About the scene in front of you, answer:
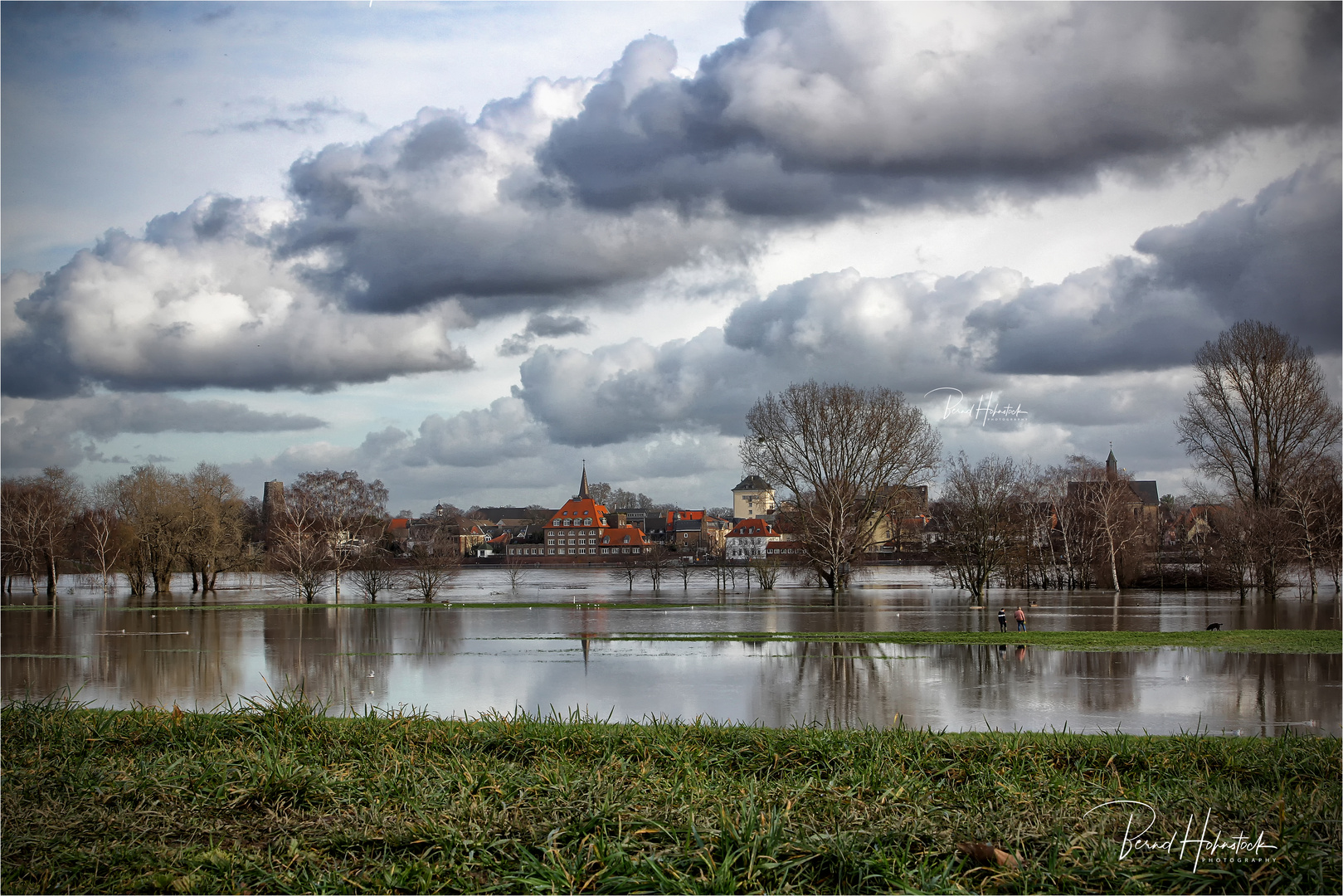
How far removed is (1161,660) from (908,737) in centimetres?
1711

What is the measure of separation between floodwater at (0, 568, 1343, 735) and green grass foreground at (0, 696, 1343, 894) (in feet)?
9.80

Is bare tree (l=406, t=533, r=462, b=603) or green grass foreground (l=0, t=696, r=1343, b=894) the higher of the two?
green grass foreground (l=0, t=696, r=1343, b=894)

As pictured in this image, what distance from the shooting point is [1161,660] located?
72.8 ft

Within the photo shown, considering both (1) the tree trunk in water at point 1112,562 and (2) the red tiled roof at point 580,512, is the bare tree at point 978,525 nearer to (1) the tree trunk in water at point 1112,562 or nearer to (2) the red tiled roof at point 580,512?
(1) the tree trunk in water at point 1112,562

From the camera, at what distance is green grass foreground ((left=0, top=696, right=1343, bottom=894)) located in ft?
15.4

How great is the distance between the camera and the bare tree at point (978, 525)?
51.8m

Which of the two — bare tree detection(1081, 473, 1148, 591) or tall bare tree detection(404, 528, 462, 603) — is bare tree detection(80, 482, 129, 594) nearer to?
tall bare tree detection(404, 528, 462, 603)

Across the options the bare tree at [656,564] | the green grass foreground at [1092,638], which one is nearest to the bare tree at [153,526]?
the bare tree at [656,564]

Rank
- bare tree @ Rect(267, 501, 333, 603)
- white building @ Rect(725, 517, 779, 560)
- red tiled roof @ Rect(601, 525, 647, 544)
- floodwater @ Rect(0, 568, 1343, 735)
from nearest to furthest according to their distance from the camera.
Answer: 1. floodwater @ Rect(0, 568, 1343, 735)
2. bare tree @ Rect(267, 501, 333, 603)
3. white building @ Rect(725, 517, 779, 560)
4. red tiled roof @ Rect(601, 525, 647, 544)

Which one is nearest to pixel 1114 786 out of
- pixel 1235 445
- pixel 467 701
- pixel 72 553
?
pixel 467 701

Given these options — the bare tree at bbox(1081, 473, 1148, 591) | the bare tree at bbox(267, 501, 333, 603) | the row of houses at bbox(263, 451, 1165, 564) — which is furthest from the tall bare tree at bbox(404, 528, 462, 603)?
the bare tree at bbox(1081, 473, 1148, 591)

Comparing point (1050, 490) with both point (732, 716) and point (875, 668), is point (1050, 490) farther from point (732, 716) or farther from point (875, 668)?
point (732, 716)

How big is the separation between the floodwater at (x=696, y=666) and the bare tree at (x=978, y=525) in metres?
5.98

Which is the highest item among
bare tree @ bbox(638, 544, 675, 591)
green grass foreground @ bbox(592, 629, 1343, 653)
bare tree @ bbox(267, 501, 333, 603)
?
bare tree @ bbox(267, 501, 333, 603)
